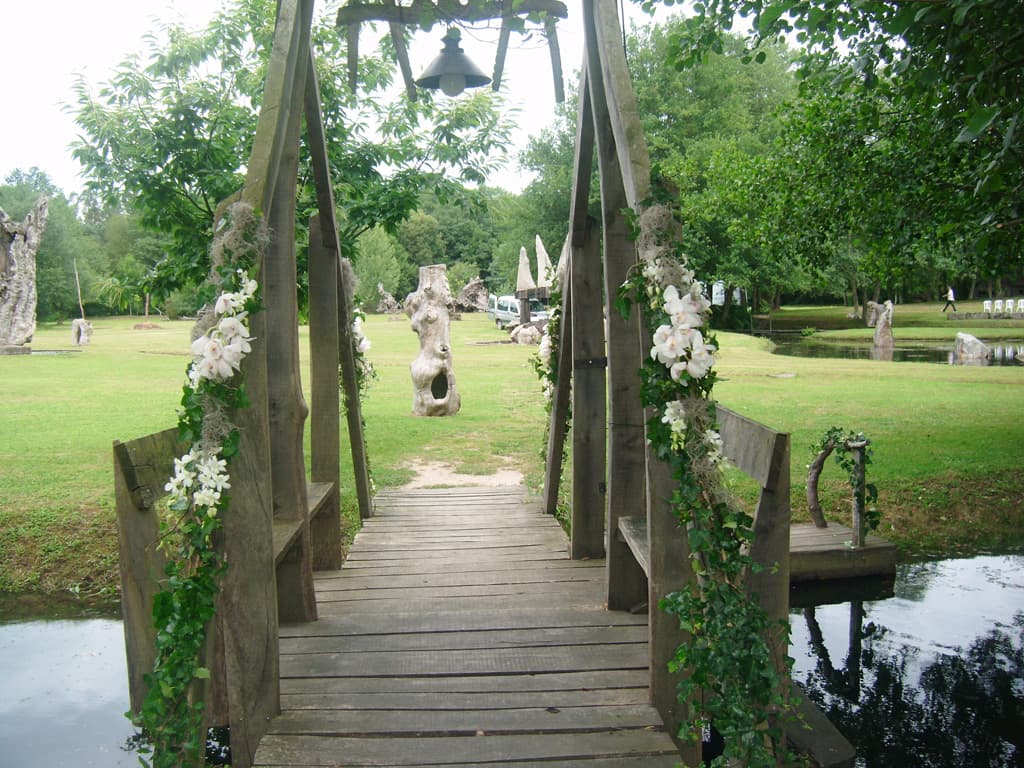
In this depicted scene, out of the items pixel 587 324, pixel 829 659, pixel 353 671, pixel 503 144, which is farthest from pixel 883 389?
pixel 353 671

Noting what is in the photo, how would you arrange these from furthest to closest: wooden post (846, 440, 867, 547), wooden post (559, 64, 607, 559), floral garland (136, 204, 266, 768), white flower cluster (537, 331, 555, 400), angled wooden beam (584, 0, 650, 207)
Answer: white flower cluster (537, 331, 555, 400), wooden post (846, 440, 867, 547), wooden post (559, 64, 607, 559), angled wooden beam (584, 0, 650, 207), floral garland (136, 204, 266, 768)

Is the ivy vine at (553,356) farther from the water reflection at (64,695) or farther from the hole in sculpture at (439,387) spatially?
the hole in sculpture at (439,387)

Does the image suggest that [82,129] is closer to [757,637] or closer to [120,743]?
[120,743]

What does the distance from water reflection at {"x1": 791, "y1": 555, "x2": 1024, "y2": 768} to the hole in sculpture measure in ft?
29.0

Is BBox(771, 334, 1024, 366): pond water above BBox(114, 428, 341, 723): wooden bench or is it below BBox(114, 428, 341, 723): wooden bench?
below

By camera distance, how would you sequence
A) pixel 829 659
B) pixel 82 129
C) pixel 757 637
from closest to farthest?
pixel 757 637, pixel 829 659, pixel 82 129

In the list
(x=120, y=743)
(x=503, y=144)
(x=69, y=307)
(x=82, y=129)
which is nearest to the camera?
(x=120, y=743)

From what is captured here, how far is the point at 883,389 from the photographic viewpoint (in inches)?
660

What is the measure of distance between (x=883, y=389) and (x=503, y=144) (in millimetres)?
10012

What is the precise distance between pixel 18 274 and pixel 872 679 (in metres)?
27.0

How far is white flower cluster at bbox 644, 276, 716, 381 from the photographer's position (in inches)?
106

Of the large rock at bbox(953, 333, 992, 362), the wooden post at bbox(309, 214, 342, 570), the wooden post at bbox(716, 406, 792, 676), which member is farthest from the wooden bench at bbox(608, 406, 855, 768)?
the large rock at bbox(953, 333, 992, 362)

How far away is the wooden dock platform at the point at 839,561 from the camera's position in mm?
7090

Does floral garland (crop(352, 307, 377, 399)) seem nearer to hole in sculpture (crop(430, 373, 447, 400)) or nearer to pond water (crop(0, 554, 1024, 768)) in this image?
pond water (crop(0, 554, 1024, 768))
